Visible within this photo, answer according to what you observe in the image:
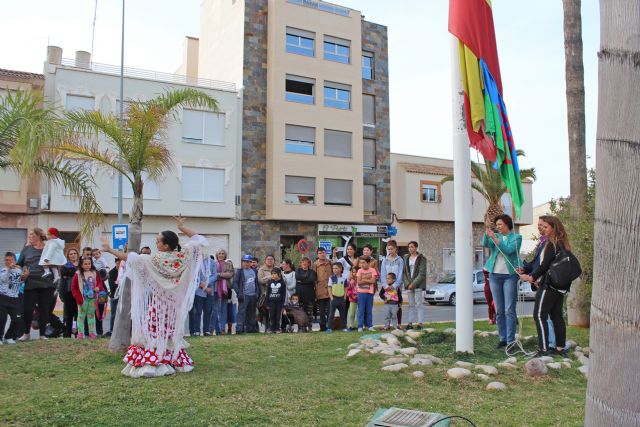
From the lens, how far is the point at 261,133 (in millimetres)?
32344

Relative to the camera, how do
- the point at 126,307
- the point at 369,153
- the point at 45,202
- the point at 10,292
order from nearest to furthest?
the point at 126,307 → the point at 10,292 → the point at 45,202 → the point at 369,153

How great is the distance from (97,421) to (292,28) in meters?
30.9

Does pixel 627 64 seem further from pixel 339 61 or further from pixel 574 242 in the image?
pixel 339 61

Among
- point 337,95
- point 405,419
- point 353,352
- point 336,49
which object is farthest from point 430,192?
point 405,419

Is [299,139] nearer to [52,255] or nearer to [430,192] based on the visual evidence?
[430,192]

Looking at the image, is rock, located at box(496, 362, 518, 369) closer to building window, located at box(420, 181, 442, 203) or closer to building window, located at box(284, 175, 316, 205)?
building window, located at box(284, 175, 316, 205)

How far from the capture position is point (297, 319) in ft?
41.3

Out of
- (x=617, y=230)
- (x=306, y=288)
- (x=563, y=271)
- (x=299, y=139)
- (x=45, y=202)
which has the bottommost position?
(x=306, y=288)

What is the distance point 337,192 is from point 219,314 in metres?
22.2

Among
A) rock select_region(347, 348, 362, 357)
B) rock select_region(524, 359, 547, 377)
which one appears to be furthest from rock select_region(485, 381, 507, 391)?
rock select_region(347, 348, 362, 357)

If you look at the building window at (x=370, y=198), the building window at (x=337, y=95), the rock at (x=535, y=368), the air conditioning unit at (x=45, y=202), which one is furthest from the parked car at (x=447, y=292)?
the rock at (x=535, y=368)

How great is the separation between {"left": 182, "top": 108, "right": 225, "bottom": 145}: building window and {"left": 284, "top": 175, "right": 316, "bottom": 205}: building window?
4.35m

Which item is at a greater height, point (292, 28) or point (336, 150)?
point (292, 28)

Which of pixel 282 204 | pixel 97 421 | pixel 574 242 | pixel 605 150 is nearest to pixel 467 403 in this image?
pixel 97 421
